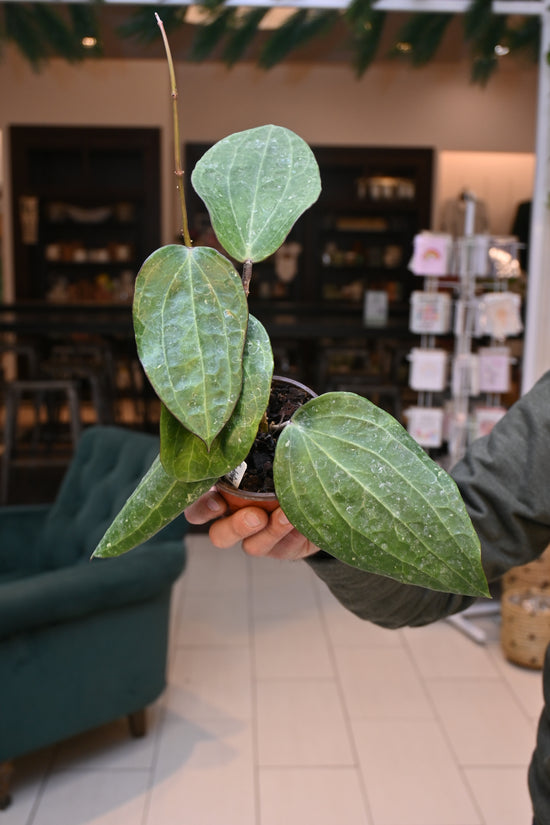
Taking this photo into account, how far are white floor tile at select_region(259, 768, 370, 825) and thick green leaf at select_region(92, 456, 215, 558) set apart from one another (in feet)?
6.28

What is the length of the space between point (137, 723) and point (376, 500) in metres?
2.33

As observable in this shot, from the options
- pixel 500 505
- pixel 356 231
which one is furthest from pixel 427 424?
pixel 356 231

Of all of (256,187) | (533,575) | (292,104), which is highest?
→ (292,104)

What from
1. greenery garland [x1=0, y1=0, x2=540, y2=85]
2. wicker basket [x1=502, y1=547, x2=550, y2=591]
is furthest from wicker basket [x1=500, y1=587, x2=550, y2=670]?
greenery garland [x1=0, y1=0, x2=540, y2=85]

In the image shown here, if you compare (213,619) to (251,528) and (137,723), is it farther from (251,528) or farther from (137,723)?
(251,528)

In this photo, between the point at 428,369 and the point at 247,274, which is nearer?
the point at 247,274

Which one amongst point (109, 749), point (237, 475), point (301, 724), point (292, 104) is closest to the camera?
point (237, 475)

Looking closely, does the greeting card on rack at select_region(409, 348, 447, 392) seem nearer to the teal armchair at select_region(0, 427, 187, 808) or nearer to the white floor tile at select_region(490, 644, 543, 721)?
the white floor tile at select_region(490, 644, 543, 721)

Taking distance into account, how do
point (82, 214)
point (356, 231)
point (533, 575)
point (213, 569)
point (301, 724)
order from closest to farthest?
point (301, 724)
point (533, 575)
point (213, 569)
point (82, 214)
point (356, 231)

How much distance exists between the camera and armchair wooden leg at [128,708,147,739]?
2666mm

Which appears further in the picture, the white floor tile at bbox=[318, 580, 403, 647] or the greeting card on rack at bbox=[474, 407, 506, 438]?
the greeting card on rack at bbox=[474, 407, 506, 438]

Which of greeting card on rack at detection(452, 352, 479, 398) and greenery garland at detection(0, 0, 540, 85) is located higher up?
greenery garland at detection(0, 0, 540, 85)

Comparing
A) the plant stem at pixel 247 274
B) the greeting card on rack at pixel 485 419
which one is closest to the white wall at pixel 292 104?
the greeting card on rack at pixel 485 419

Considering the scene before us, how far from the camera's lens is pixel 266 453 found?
2.48ft
